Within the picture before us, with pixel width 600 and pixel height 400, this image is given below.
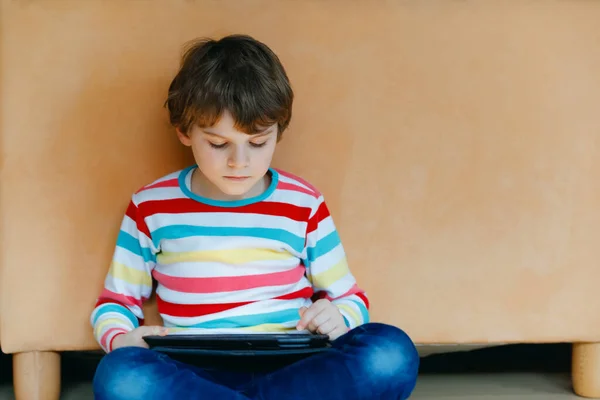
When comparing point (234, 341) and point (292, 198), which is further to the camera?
point (292, 198)

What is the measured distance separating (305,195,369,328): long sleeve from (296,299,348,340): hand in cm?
8

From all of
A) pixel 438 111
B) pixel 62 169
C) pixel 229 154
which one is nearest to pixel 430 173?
pixel 438 111

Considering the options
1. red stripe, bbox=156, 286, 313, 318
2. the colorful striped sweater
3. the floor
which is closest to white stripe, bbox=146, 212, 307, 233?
the colorful striped sweater

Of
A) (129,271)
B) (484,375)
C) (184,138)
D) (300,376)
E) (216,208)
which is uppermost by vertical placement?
(184,138)

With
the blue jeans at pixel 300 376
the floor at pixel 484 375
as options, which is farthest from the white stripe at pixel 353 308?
the floor at pixel 484 375

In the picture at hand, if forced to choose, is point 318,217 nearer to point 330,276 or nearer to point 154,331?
point 330,276

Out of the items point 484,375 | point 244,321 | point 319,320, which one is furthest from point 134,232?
point 484,375

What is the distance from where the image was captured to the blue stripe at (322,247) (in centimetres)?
121

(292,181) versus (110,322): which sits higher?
(292,181)

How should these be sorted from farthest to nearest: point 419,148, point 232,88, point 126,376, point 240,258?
point 419,148
point 240,258
point 232,88
point 126,376

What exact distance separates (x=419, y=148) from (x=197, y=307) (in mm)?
468

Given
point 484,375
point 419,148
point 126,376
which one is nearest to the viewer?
point 126,376

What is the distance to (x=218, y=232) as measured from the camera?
1175 mm

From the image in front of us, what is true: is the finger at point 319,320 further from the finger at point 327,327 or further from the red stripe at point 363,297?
the red stripe at point 363,297
